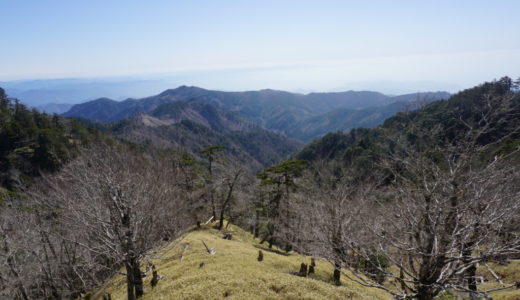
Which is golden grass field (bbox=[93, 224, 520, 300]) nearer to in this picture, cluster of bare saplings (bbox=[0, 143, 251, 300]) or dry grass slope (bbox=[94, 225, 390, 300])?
dry grass slope (bbox=[94, 225, 390, 300])

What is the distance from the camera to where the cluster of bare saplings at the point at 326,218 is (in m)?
9.41

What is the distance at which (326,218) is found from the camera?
22.6 meters

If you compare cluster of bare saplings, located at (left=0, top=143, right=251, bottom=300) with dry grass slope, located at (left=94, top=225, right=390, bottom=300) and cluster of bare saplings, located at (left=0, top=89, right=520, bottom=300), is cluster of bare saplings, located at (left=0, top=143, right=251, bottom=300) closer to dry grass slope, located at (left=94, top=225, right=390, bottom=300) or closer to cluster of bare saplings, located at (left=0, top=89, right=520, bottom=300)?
cluster of bare saplings, located at (left=0, top=89, right=520, bottom=300)

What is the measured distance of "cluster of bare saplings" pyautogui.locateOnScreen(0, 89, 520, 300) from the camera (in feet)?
30.9

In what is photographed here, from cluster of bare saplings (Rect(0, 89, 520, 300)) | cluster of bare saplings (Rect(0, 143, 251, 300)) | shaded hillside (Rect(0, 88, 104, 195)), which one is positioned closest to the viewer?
cluster of bare saplings (Rect(0, 89, 520, 300))

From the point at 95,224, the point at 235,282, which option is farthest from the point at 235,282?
the point at 95,224

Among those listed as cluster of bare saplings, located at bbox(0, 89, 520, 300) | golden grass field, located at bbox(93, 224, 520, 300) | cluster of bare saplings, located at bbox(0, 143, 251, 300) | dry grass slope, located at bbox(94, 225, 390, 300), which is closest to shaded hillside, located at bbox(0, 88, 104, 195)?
cluster of bare saplings, located at bbox(0, 143, 251, 300)

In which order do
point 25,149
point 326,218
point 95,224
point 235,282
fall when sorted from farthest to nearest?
point 25,149
point 326,218
point 95,224
point 235,282

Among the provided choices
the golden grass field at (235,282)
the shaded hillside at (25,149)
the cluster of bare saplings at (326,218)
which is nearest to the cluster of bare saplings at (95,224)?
the cluster of bare saplings at (326,218)

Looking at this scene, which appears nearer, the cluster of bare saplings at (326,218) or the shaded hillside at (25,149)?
the cluster of bare saplings at (326,218)

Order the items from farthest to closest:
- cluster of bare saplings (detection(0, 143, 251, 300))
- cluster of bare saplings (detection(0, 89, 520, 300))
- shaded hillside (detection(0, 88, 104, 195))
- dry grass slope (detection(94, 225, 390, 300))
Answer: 1. shaded hillside (detection(0, 88, 104, 195))
2. cluster of bare saplings (detection(0, 143, 251, 300))
3. dry grass slope (detection(94, 225, 390, 300))
4. cluster of bare saplings (detection(0, 89, 520, 300))

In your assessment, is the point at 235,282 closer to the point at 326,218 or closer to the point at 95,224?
the point at 95,224

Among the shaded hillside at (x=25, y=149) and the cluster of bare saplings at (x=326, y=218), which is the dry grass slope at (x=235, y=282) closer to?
the cluster of bare saplings at (x=326, y=218)

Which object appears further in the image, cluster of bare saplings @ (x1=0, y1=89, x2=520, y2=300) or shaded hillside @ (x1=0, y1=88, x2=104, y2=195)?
shaded hillside @ (x1=0, y1=88, x2=104, y2=195)
